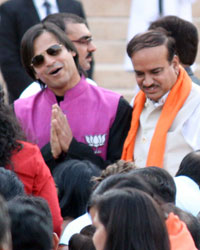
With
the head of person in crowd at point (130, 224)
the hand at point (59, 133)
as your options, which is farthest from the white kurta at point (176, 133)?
the head of person in crowd at point (130, 224)

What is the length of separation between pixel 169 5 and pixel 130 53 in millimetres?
2086

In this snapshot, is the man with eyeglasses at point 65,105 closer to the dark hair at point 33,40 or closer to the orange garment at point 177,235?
the dark hair at point 33,40

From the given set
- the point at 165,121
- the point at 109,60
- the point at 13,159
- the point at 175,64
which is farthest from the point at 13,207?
the point at 109,60

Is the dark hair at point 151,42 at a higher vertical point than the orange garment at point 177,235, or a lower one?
lower

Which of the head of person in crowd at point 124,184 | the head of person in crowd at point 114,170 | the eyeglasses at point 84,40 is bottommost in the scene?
the eyeglasses at point 84,40

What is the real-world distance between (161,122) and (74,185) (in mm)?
808

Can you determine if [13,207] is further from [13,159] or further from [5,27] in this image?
[5,27]

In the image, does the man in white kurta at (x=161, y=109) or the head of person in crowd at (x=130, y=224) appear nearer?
the head of person in crowd at (x=130, y=224)

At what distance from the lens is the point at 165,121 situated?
430 cm

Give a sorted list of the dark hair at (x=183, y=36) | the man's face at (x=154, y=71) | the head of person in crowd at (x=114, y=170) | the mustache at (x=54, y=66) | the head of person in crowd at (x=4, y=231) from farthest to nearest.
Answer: the dark hair at (x=183, y=36) < the mustache at (x=54, y=66) < the man's face at (x=154, y=71) < the head of person in crowd at (x=114, y=170) < the head of person in crowd at (x=4, y=231)

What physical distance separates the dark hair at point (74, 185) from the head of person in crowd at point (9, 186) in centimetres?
46

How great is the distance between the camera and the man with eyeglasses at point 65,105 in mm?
4387

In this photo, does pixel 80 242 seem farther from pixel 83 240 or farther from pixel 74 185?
pixel 74 185

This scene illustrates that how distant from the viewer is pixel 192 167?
3.63m
